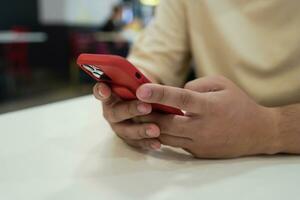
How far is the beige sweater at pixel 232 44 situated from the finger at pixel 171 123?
11.3 inches

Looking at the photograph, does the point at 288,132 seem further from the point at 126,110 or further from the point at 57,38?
the point at 57,38

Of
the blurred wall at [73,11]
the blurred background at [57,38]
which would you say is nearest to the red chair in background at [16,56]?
the blurred background at [57,38]

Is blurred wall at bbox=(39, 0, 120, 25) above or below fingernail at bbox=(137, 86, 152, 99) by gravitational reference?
below

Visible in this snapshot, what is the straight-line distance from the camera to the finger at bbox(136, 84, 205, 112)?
1.36ft

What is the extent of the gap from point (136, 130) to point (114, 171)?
7cm

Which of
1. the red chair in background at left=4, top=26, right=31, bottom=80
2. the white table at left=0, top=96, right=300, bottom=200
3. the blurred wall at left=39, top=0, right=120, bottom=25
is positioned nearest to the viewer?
the white table at left=0, top=96, right=300, bottom=200

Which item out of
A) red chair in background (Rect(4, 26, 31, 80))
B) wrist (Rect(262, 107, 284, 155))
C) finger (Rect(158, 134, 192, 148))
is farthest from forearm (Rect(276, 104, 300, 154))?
red chair in background (Rect(4, 26, 31, 80))

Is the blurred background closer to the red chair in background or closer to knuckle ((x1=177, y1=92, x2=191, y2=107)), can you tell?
the red chair in background

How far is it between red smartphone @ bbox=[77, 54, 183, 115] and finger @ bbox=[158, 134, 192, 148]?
37 mm

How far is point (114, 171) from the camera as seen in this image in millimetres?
441

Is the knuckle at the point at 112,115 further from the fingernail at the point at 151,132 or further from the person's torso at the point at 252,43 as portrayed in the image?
the person's torso at the point at 252,43

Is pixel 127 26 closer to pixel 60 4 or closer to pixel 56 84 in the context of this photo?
pixel 60 4

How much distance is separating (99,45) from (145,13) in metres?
2.47

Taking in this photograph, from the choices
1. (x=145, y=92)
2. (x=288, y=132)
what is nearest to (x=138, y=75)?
(x=145, y=92)
